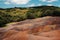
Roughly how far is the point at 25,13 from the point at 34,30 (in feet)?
4.75

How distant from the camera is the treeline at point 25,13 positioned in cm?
962

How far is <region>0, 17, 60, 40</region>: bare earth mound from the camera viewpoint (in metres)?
8.45

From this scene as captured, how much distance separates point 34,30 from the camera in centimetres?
888

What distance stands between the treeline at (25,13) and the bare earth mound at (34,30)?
29 centimetres

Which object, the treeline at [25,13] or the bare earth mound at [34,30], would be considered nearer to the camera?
the bare earth mound at [34,30]

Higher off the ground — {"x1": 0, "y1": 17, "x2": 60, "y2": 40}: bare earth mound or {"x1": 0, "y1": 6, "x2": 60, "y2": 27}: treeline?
{"x1": 0, "y1": 6, "x2": 60, "y2": 27}: treeline

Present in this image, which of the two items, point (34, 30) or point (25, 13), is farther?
point (25, 13)

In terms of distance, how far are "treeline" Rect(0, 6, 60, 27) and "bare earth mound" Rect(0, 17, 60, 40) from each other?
29 centimetres

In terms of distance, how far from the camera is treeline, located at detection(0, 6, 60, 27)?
9.62 meters

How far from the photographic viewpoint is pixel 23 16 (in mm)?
9781

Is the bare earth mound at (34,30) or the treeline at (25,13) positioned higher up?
the treeline at (25,13)

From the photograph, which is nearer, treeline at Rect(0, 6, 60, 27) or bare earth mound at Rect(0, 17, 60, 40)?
bare earth mound at Rect(0, 17, 60, 40)

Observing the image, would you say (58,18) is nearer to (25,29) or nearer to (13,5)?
(25,29)

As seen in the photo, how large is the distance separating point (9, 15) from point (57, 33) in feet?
9.17
